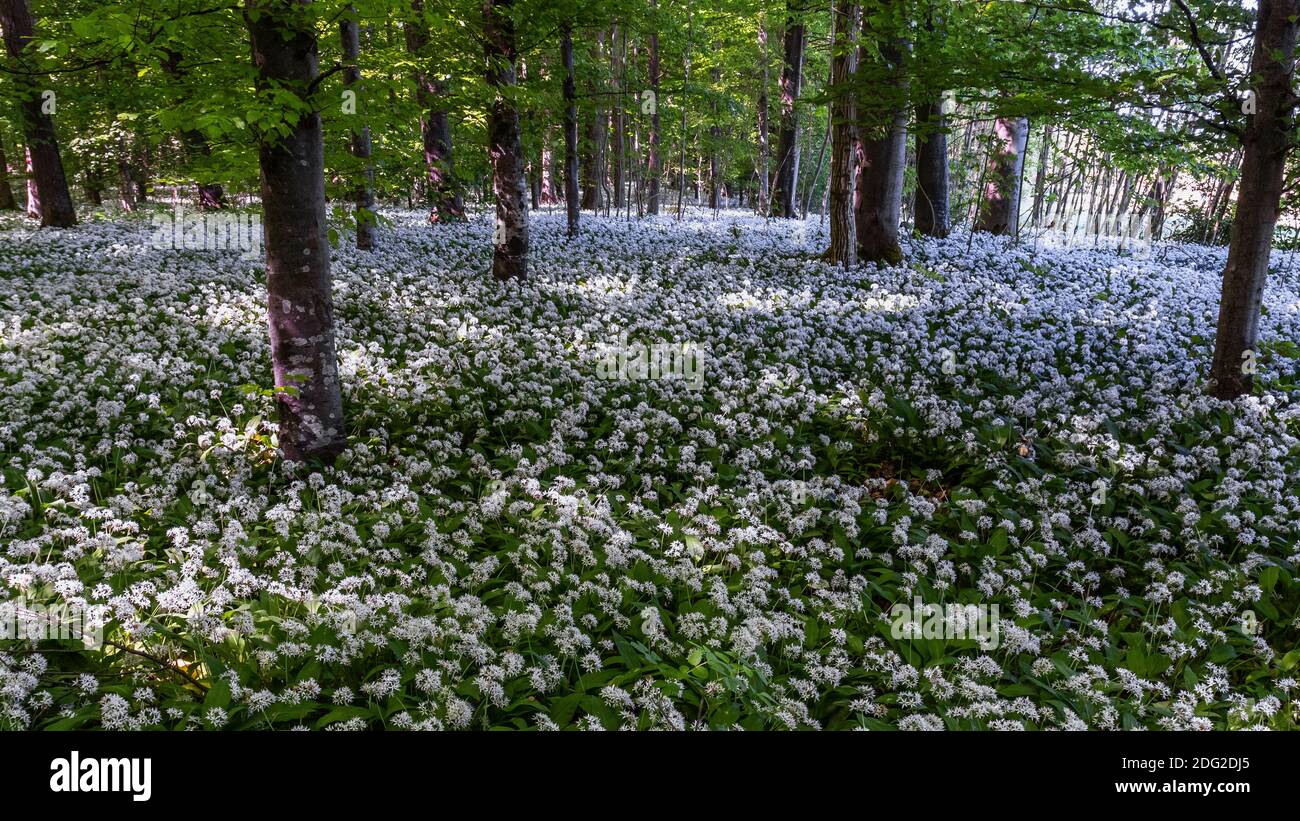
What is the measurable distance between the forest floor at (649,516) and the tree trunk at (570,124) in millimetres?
6761

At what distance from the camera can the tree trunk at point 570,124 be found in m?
16.4

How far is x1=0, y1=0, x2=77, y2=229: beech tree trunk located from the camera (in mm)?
16031

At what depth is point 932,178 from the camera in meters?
18.8

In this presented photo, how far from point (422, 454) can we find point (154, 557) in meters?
2.47

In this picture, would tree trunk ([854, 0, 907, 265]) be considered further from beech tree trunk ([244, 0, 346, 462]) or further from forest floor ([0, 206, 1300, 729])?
beech tree trunk ([244, 0, 346, 462])

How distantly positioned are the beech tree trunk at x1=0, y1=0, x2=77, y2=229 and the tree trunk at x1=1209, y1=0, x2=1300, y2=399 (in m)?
20.1

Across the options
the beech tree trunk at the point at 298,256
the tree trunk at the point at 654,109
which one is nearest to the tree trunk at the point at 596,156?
the tree trunk at the point at 654,109

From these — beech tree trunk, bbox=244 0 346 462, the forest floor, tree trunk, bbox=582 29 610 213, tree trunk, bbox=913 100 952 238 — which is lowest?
the forest floor

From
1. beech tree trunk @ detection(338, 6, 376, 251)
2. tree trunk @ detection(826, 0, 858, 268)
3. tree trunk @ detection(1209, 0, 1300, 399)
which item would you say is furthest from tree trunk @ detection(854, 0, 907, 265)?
beech tree trunk @ detection(338, 6, 376, 251)

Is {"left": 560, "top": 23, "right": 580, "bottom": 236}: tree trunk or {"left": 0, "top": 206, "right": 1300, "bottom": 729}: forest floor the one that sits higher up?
{"left": 560, "top": 23, "right": 580, "bottom": 236}: tree trunk

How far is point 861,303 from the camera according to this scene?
1248cm

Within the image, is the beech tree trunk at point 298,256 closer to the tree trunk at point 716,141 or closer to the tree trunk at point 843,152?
the tree trunk at point 843,152

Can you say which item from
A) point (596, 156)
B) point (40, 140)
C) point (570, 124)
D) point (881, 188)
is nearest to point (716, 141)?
point (596, 156)

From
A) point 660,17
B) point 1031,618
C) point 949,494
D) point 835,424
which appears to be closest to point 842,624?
point 1031,618
